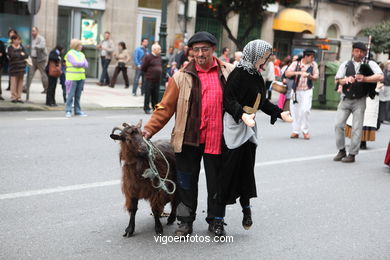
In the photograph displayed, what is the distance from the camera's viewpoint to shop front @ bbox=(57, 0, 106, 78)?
22.5 meters

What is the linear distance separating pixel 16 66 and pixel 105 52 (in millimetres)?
7260

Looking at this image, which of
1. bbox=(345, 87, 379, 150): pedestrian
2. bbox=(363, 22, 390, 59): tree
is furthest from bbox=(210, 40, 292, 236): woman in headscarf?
bbox=(363, 22, 390, 59): tree

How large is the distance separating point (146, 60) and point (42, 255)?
11.3m

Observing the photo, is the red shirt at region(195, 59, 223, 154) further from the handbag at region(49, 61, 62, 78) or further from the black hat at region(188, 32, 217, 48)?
the handbag at region(49, 61, 62, 78)

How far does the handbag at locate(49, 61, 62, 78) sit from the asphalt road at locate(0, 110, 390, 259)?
13.2ft

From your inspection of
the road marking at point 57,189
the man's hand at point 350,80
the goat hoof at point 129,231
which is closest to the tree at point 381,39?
the man's hand at point 350,80

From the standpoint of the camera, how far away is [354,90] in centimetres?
967

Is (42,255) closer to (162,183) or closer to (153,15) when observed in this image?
(162,183)

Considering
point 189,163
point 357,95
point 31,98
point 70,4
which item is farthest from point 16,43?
point 189,163

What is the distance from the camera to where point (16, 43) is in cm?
1544

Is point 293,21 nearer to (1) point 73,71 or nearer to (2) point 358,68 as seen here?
(1) point 73,71

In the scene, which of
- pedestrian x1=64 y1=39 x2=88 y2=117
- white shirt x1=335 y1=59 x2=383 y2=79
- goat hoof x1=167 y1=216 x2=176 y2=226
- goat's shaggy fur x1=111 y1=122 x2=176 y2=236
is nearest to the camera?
goat's shaggy fur x1=111 y1=122 x2=176 y2=236

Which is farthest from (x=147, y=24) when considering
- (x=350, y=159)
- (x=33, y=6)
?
(x=350, y=159)

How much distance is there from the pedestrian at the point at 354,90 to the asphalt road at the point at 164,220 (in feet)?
1.62
